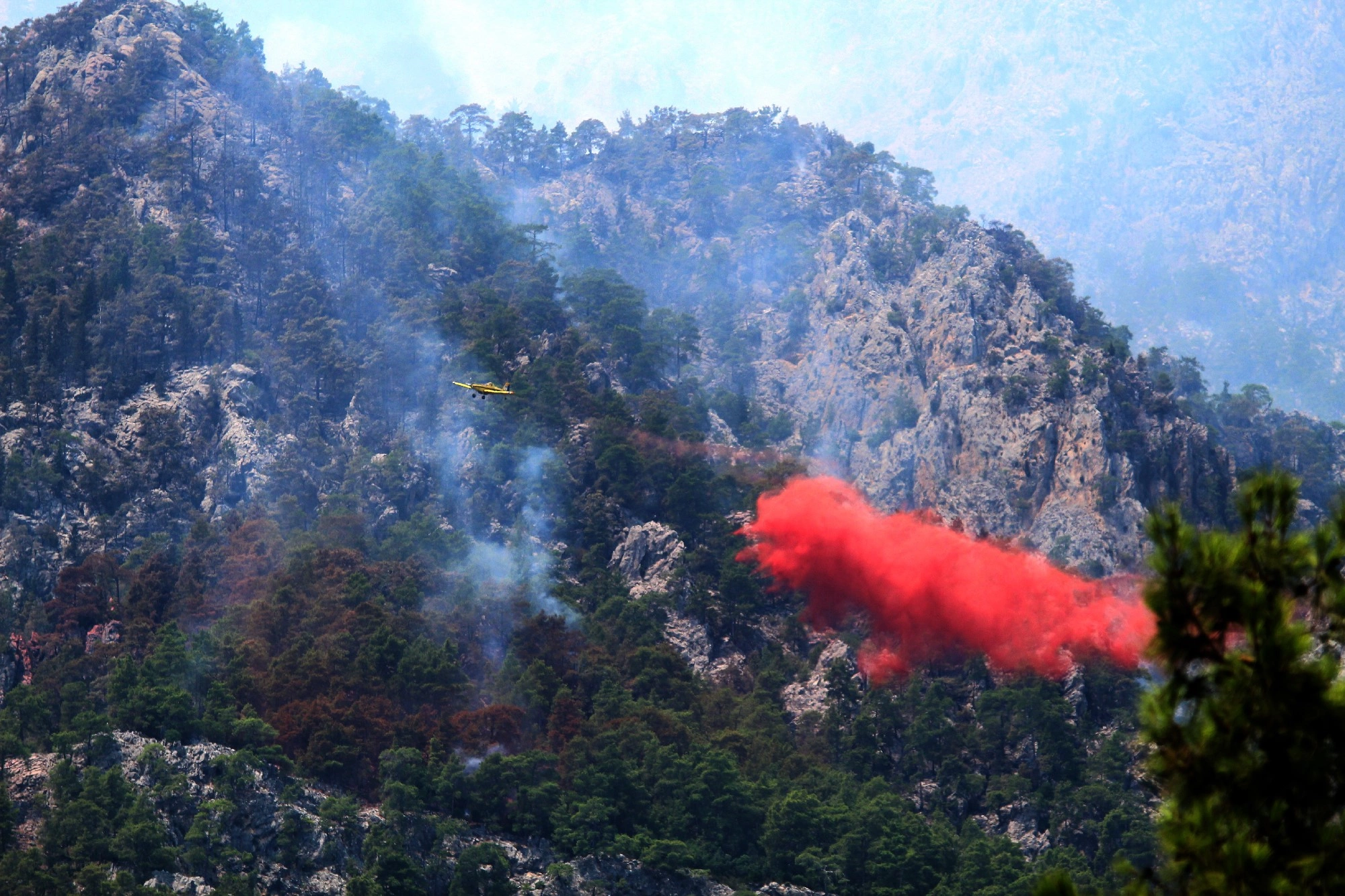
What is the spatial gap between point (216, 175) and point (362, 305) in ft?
55.9

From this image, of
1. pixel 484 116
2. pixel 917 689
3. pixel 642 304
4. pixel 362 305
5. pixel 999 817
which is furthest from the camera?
pixel 484 116

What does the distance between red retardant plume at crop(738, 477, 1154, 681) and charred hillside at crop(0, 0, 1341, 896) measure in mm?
1918

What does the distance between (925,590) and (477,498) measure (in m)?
27.2

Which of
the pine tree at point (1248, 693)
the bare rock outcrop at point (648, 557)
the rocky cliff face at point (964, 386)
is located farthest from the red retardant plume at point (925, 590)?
the pine tree at point (1248, 693)

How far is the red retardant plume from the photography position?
275 ft

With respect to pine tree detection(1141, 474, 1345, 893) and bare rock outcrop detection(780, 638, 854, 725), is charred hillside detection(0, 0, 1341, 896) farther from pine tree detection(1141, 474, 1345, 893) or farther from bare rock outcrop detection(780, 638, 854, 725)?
pine tree detection(1141, 474, 1345, 893)

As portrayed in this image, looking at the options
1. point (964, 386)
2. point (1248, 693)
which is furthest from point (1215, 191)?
point (1248, 693)

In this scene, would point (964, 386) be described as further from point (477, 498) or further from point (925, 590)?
point (477, 498)

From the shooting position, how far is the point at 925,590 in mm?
87250

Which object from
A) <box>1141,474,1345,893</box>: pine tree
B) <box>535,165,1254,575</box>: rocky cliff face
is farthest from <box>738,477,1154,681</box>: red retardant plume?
<box>1141,474,1345,893</box>: pine tree

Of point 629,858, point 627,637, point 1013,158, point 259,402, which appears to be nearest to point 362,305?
point 259,402

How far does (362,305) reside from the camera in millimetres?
109688

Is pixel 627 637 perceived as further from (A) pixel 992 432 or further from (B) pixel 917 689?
(A) pixel 992 432

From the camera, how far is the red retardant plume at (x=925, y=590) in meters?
83.8
